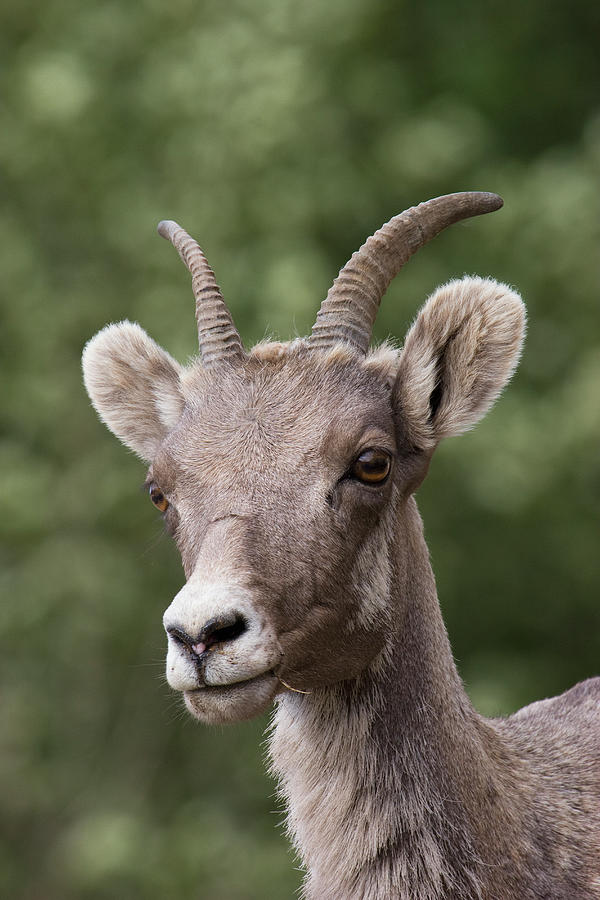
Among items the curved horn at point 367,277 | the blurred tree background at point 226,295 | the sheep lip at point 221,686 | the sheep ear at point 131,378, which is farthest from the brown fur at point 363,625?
the blurred tree background at point 226,295

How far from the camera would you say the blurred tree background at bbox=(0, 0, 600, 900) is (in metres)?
12.8

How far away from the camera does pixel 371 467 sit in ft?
15.0

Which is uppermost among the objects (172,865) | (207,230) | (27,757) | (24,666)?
(207,230)

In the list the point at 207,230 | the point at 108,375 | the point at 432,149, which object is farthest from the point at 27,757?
the point at 108,375

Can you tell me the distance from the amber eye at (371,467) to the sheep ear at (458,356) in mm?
306

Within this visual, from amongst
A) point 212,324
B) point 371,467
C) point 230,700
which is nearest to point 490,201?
point 212,324

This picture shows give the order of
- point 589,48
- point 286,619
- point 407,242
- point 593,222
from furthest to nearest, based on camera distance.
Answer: point 589,48 < point 593,222 < point 407,242 < point 286,619

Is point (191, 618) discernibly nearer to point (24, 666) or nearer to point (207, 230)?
point (207, 230)

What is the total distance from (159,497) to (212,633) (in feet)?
3.49

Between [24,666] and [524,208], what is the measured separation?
24.8 feet

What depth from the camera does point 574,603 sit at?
14.0m

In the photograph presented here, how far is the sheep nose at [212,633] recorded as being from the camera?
12.9ft

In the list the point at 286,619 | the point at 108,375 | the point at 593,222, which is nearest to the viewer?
the point at 286,619

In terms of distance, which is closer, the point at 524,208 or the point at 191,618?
the point at 191,618
